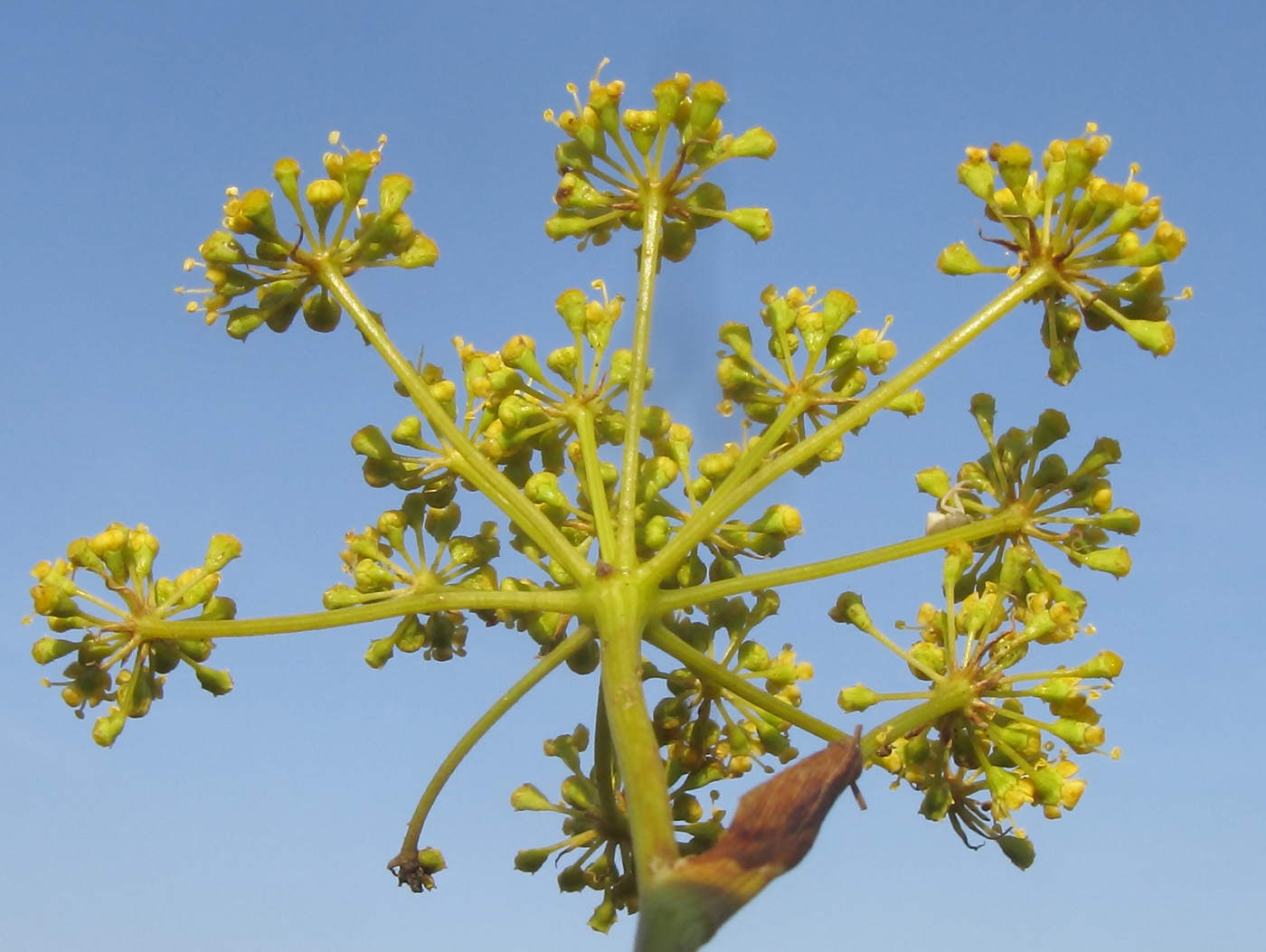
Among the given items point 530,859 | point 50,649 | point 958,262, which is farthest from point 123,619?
point 958,262

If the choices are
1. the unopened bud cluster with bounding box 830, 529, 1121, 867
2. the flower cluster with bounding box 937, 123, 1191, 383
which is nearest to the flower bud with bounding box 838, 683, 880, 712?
the unopened bud cluster with bounding box 830, 529, 1121, 867

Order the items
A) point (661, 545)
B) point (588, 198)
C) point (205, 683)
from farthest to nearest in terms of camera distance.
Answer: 1. point (588, 198)
2. point (205, 683)
3. point (661, 545)

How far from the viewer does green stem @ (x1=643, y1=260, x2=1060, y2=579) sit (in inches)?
188

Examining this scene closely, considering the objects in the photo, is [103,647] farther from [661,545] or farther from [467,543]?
[661,545]

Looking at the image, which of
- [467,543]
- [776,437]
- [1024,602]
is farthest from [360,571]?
[1024,602]

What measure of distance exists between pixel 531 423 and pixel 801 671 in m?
1.55

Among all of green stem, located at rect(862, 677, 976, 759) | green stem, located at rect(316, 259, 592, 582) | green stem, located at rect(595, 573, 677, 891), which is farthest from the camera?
green stem, located at rect(316, 259, 592, 582)

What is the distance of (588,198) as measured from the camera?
5828 mm

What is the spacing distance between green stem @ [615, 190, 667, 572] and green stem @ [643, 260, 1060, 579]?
0.15 metres

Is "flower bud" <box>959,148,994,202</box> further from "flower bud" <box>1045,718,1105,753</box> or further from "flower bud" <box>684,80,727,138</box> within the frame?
"flower bud" <box>1045,718,1105,753</box>

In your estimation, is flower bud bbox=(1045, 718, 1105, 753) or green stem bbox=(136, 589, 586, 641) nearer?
green stem bbox=(136, 589, 586, 641)

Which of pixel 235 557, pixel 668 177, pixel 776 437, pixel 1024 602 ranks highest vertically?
pixel 668 177

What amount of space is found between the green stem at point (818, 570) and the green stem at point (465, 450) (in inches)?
13.5

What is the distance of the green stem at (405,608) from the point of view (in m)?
4.70
